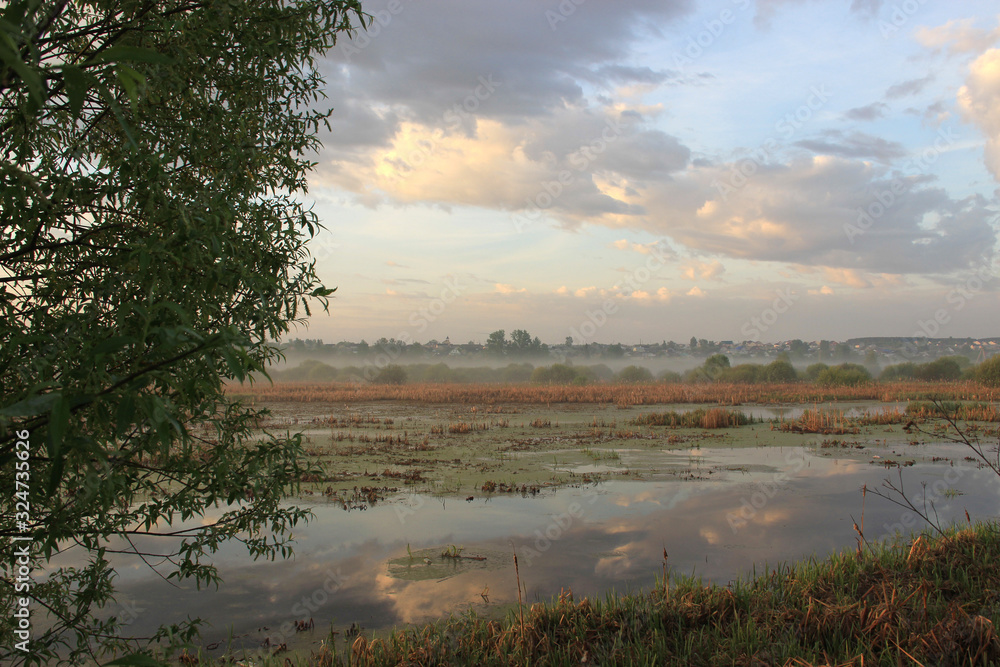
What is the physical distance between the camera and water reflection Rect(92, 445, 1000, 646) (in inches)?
236

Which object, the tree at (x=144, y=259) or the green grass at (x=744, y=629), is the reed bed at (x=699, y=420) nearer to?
the green grass at (x=744, y=629)

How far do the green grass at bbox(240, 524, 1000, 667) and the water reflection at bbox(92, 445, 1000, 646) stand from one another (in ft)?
3.29

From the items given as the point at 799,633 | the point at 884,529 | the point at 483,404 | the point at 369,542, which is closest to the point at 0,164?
the point at 799,633

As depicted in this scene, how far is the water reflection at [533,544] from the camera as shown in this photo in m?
6.00

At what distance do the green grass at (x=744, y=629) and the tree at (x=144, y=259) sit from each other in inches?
76.1

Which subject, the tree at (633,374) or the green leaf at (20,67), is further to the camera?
the tree at (633,374)

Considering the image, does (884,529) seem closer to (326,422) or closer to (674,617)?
(674,617)

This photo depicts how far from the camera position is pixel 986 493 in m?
10.2

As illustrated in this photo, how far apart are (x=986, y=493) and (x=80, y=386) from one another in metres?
13.2

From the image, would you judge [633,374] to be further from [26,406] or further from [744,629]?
[26,406]

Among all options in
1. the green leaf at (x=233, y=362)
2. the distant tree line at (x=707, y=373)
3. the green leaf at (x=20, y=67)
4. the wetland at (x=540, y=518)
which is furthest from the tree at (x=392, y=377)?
the green leaf at (x=20, y=67)

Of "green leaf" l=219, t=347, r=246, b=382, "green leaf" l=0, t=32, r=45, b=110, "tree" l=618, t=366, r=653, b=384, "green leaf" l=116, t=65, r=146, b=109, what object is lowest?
"tree" l=618, t=366, r=653, b=384

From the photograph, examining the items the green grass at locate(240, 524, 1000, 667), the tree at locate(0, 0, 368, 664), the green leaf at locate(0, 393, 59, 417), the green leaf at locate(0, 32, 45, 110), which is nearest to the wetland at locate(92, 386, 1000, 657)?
the green grass at locate(240, 524, 1000, 667)

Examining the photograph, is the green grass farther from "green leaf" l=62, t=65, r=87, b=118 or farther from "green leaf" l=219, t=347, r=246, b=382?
"green leaf" l=62, t=65, r=87, b=118
